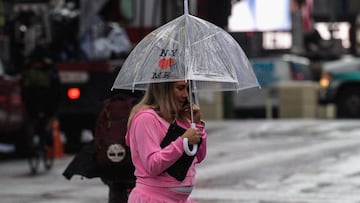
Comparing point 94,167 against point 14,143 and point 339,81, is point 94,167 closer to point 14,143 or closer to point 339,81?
point 14,143

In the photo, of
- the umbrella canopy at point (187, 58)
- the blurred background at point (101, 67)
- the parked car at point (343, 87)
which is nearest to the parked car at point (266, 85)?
the blurred background at point (101, 67)

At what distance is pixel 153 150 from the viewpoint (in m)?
5.23

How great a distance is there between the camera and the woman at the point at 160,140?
205 inches

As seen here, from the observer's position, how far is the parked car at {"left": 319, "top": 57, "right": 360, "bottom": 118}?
86.2 feet

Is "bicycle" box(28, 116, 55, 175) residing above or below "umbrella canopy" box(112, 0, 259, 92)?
below

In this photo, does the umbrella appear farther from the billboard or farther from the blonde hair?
the billboard

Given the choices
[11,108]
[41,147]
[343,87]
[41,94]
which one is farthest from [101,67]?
[343,87]

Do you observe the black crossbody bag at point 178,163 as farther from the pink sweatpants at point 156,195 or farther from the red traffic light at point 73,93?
the red traffic light at point 73,93

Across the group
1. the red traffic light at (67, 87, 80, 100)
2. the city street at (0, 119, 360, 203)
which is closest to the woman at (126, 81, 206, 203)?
the city street at (0, 119, 360, 203)

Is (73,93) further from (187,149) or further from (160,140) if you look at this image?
(187,149)

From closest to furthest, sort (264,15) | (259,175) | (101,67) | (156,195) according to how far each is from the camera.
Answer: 1. (156,195)
2. (259,175)
3. (101,67)
4. (264,15)

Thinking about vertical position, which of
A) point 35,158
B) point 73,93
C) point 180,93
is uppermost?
point 180,93

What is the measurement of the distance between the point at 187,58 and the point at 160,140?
18.0 inches

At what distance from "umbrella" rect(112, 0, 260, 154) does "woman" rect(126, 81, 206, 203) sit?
0.08 m
